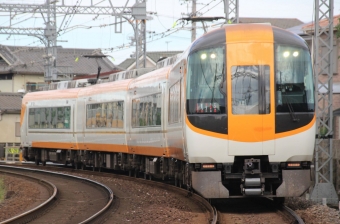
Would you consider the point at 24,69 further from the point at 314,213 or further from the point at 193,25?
the point at 314,213

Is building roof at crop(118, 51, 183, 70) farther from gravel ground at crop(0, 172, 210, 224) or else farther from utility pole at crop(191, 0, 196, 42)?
gravel ground at crop(0, 172, 210, 224)

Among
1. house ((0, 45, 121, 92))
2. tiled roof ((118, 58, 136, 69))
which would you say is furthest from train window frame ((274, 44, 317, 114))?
tiled roof ((118, 58, 136, 69))

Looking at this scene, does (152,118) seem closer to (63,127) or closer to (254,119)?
(254,119)

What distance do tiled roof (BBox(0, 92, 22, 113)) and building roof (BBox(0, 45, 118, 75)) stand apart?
5.03m

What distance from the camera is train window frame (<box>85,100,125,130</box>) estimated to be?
73.3 feet

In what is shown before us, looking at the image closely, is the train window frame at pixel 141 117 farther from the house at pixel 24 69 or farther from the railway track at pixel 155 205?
the house at pixel 24 69

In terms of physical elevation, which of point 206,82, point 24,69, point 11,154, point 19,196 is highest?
point 24,69

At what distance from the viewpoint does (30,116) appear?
2944cm

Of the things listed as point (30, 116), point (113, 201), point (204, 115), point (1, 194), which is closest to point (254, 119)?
point (204, 115)

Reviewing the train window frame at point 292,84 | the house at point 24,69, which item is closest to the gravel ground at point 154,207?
the train window frame at point 292,84

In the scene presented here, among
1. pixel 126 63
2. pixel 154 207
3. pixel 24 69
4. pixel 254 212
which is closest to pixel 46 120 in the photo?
pixel 154 207

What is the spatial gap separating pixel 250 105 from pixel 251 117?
7.4 inches

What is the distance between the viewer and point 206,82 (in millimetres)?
12555

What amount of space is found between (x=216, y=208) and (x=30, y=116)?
56.6ft
